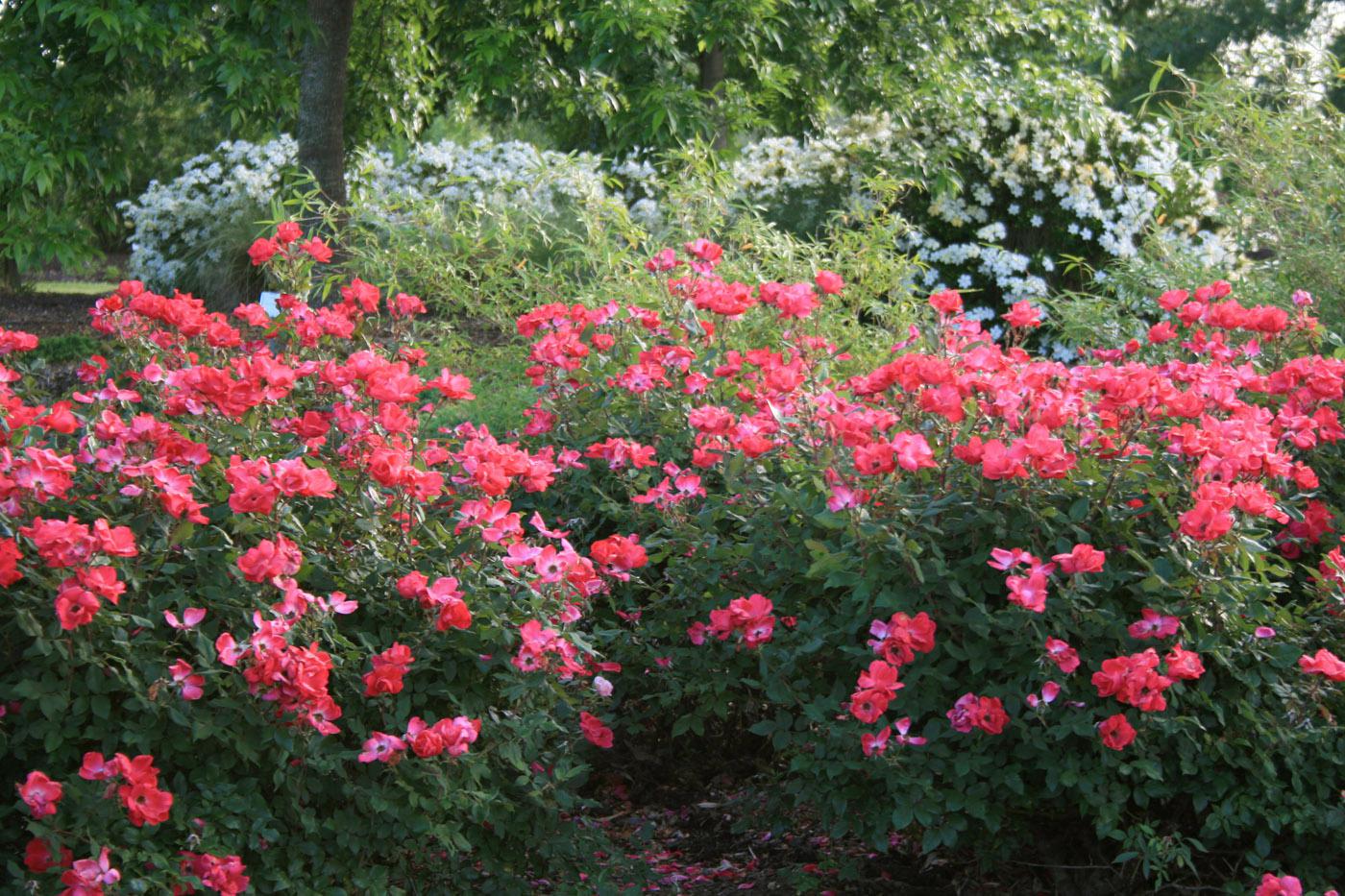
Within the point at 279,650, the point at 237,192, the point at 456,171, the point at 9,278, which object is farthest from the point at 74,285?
the point at 279,650

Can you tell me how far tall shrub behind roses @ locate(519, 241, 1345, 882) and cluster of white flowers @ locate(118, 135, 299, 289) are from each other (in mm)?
9580

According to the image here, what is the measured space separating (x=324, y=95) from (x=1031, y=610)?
19.7ft

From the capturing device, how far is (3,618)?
6.35 ft

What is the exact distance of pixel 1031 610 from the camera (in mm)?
2010

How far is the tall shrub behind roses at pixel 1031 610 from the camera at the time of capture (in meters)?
2.07

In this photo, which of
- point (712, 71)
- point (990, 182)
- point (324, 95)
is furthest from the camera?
point (712, 71)

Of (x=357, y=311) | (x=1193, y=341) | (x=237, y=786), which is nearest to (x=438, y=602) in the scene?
(x=237, y=786)

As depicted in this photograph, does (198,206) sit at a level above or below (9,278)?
above

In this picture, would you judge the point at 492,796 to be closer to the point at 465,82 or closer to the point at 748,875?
the point at 748,875

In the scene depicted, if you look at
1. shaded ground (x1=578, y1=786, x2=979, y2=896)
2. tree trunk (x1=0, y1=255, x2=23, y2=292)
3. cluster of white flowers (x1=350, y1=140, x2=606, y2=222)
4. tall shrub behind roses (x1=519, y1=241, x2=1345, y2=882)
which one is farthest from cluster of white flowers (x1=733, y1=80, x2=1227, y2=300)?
tree trunk (x1=0, y1=255, x2=23, y2=292)

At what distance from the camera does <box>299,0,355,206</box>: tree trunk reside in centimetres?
697

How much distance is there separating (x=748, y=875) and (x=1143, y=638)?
104 centimetres

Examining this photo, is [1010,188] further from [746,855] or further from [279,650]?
[279,650]

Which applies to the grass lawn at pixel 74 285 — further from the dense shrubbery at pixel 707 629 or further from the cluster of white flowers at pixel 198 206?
the dense shrubbery at pixel 707 629
